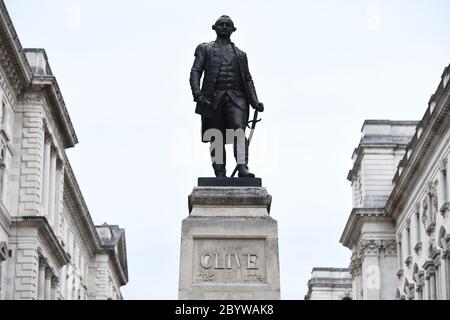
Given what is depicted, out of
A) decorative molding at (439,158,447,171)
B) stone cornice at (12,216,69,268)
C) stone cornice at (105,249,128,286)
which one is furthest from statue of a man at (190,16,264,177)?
stone cornice at (105,249,128,286)

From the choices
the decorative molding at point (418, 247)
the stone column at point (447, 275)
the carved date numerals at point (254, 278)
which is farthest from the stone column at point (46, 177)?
the carved date numerals at point (254, 278)

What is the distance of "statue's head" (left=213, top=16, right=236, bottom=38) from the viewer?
23.8 metres

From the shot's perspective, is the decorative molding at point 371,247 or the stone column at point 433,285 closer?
the stone column at point 433,285

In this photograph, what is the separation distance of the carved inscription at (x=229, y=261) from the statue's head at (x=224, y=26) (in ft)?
13.5

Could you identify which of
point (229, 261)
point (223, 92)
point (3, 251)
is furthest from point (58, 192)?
point (229, 261)

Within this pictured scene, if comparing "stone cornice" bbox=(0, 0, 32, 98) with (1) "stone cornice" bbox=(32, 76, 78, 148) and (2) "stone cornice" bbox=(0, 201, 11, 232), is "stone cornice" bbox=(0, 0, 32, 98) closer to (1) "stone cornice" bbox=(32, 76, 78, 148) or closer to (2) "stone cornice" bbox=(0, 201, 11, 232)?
(1) "stone cornice" bbox=(32, 76, 78, 148)

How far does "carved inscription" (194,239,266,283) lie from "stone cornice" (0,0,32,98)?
3364cm

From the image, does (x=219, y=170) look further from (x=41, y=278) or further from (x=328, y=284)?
(x=328, y=284)

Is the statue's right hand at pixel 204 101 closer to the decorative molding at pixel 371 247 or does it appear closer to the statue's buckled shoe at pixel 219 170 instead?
the statue's buckled shoe at pixel 219 170

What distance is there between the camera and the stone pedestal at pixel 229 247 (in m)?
21.7

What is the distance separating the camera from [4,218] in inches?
2334

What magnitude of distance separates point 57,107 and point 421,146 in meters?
18.8

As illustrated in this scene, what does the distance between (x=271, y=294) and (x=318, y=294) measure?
109m
